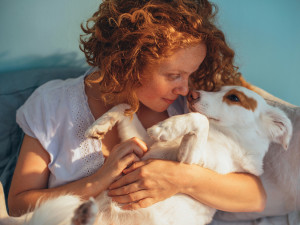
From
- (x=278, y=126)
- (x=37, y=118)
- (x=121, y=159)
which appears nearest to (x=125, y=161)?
(x=121, y=159)

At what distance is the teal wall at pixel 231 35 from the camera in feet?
4.54

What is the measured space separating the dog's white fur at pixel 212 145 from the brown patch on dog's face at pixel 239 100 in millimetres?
10

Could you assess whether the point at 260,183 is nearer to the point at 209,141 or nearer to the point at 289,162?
the point at 289,162

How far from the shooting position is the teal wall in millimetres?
1384

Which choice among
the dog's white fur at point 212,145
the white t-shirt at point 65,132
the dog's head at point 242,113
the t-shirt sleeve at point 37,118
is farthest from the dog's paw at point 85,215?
the dog's head at point 242,113

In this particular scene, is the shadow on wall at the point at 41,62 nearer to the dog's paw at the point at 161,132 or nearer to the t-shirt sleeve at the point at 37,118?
the t-shirt sleeve at the point at 37,118

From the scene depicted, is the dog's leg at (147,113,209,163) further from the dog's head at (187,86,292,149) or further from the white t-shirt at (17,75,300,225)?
the white t-shirt at (17,75,300,225)

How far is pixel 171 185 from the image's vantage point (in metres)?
1.07

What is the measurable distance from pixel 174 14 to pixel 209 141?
57 centimetres

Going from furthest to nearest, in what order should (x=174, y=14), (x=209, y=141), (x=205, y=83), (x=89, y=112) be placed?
1. (x=205, y=83)
2. (x=89, y=112)
3. (x=209, y=141)
4. (x=174, y=14)

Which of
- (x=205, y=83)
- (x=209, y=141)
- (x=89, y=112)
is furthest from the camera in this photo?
(x=205, y=83)

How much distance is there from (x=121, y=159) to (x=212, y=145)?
16.2 inches

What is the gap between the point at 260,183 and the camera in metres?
1.23

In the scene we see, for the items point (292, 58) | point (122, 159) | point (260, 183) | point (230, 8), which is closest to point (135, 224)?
point (122, 159)
